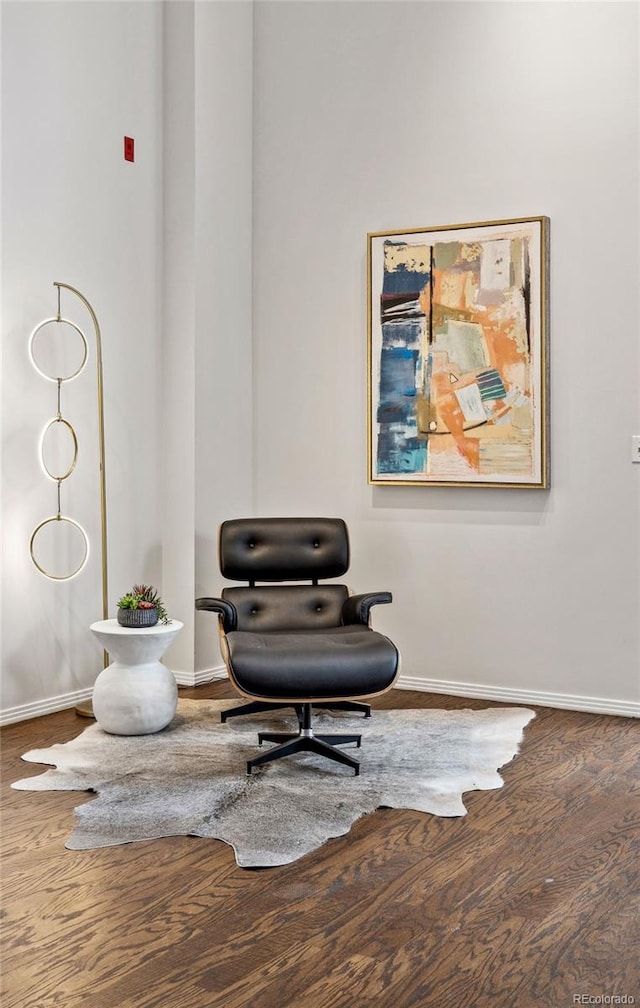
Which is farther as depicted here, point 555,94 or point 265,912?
point 555,94

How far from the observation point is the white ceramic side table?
12.6ft

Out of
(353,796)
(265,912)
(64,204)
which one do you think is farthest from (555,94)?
(265,912)

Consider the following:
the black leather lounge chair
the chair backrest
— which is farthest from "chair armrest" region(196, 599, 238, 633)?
the chair backrest

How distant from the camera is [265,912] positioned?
2389 millimetres

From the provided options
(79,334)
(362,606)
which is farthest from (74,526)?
(362,606)

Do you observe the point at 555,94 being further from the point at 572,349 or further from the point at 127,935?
the point at 127,935

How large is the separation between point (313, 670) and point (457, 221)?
95.3 inches

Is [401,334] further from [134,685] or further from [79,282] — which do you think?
[134,685]

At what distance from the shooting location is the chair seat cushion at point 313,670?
3303mm

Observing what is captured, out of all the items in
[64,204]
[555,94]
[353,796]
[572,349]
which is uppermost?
[555,94]

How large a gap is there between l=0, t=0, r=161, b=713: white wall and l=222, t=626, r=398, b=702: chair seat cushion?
1.26 m

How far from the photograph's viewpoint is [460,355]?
4.66m

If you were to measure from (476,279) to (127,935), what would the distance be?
3.29 metres

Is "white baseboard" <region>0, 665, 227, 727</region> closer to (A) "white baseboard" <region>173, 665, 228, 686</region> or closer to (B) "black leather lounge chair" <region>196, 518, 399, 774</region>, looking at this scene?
(A) "white baseboard" <region>173, 665, 228, 686</region>
